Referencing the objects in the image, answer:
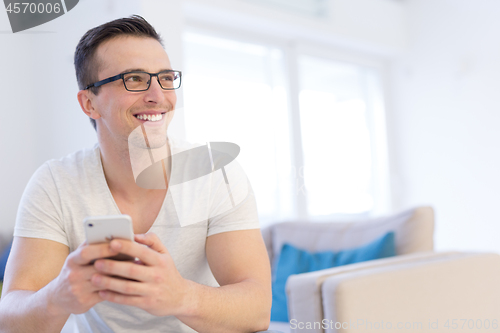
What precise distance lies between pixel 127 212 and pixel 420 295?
0.84m

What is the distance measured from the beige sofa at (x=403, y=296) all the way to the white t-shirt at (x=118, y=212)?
340 millimetres

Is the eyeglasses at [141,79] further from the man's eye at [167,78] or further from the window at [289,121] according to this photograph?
the window at [289,121]

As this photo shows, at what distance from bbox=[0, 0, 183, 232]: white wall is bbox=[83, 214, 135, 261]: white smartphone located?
559 mm

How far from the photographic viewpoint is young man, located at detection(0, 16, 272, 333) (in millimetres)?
899

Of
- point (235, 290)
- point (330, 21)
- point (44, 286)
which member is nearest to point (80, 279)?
point (44, 286)

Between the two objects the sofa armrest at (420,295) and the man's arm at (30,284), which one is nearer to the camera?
the man's arm at (30,284)

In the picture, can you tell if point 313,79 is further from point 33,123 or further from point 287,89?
point 33,123

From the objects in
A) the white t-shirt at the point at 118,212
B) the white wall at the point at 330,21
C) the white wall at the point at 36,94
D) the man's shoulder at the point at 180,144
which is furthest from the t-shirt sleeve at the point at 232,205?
the white wall at the point at 330,21

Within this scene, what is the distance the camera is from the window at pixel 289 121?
1.92m

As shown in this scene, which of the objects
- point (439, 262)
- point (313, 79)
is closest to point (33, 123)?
point (439, 262)

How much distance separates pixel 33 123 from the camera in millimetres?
1115

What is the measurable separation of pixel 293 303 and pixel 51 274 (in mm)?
667

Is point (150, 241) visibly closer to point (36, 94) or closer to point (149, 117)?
point (149, 117)

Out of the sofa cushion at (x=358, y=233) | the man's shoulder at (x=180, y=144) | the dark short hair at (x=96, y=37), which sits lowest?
the sofa cushion at (x=358, y=233)
